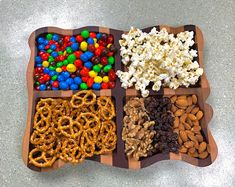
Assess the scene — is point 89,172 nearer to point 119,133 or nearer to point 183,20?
point 119,133

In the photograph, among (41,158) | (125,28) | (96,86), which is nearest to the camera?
(41,158)

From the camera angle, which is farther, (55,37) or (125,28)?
(125,28)

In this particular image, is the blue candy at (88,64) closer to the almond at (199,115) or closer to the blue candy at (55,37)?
the blue candy at (55,37)

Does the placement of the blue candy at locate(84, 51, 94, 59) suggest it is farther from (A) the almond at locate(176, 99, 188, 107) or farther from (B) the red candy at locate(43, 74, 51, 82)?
(A) the almond at locate(176, 99, 188, 107)

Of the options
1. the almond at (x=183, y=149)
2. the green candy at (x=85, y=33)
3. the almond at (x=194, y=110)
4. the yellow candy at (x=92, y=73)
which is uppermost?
the green candy at (x=85, y=33)

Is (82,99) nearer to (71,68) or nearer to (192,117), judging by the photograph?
(71,68)

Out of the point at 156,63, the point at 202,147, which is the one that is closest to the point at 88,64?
the point at 156,63

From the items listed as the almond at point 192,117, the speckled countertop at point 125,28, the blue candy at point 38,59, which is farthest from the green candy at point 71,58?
the almond at point 192,117
